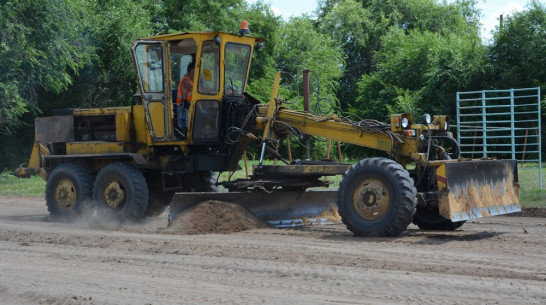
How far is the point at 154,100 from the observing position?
12422 mm

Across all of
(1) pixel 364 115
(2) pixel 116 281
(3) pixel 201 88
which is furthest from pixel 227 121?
(1) pixel 364 115

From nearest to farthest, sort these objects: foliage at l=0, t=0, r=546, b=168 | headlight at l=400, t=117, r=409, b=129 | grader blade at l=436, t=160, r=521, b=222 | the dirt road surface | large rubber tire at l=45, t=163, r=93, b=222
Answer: the dirt road surface → grader blade at l=436, t=160, r=521, b=222 → headlight at l=400, t=117, r=409, b=129 → large rubber tire at l=45, t=163, r=93, b=222 → foliage at l=0, t=0, r=546, b=168

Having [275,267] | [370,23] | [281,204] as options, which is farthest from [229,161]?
[370,23]

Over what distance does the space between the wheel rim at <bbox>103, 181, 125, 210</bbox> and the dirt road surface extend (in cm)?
103

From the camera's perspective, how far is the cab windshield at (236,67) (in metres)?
12.3

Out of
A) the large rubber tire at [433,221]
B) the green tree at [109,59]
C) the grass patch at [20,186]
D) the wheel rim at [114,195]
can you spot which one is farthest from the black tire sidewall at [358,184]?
the green tree at [109,59]

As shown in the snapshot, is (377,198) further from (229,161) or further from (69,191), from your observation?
(69,191)

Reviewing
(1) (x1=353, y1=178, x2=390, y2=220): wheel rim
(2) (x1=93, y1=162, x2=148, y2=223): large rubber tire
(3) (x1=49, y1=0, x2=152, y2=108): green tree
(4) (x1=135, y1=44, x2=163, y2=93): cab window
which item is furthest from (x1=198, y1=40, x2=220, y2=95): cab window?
(3) (x1=49, y1=0, x2=152, y2=108): green tree

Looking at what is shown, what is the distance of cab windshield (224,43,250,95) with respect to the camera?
483 inches

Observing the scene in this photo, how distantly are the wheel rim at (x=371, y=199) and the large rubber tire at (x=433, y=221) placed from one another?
4.84 feet

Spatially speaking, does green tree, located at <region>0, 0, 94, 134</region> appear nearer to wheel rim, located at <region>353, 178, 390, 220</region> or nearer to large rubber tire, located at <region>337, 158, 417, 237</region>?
large rubber tire, located at <region>337, 158, 417, 237</region>

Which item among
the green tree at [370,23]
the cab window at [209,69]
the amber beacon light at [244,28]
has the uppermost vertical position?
the green tree at [370,23]

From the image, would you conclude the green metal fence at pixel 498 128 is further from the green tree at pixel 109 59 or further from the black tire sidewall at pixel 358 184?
the green tree at pixel 109 59

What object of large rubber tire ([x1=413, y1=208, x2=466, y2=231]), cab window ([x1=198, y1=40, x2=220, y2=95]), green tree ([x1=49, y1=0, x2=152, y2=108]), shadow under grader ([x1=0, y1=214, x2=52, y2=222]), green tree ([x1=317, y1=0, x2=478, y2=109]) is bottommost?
shadow under grader ([x1=0, y1=214, x2=52, y2=222])
